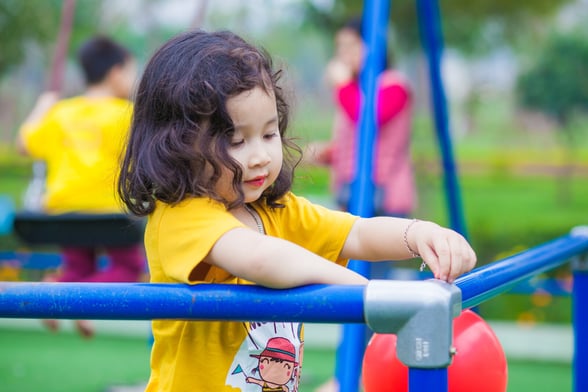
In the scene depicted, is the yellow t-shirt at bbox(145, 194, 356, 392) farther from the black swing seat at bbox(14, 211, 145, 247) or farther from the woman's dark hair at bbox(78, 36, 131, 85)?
the woman's dark hair at bbox(78, 36, 131, 85)

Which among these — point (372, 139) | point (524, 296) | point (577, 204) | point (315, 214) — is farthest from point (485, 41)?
point (315, 214)

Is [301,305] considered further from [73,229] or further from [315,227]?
[73,229]

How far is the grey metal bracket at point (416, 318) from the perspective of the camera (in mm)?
932

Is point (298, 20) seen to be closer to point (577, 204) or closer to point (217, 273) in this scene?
point (577, 204)

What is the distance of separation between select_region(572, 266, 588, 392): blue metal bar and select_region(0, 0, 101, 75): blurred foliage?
539 centimetres

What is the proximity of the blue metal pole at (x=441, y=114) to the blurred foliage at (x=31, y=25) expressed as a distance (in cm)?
419

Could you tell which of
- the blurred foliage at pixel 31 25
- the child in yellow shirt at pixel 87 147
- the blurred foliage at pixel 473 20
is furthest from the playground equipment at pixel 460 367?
the blurred foliage at pixel 31 25

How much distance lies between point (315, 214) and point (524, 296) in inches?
167

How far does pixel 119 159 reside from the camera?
1414mm

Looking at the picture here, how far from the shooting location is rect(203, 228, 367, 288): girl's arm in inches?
41.6

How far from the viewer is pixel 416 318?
94 centimetres

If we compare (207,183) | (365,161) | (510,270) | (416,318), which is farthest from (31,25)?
(416,318)

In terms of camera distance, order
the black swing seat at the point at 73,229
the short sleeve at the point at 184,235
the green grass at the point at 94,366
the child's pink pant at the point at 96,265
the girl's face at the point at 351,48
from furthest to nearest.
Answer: the green grass at the point at 94,366
the girl's face at the point at 351,48
the child's pink pant at the point at 96,265
the black swing seat at the point at 73,229
the short sleeve at the point at 184,235

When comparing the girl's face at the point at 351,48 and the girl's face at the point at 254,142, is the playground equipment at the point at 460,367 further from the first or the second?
the girl's face at the point at 351,48
